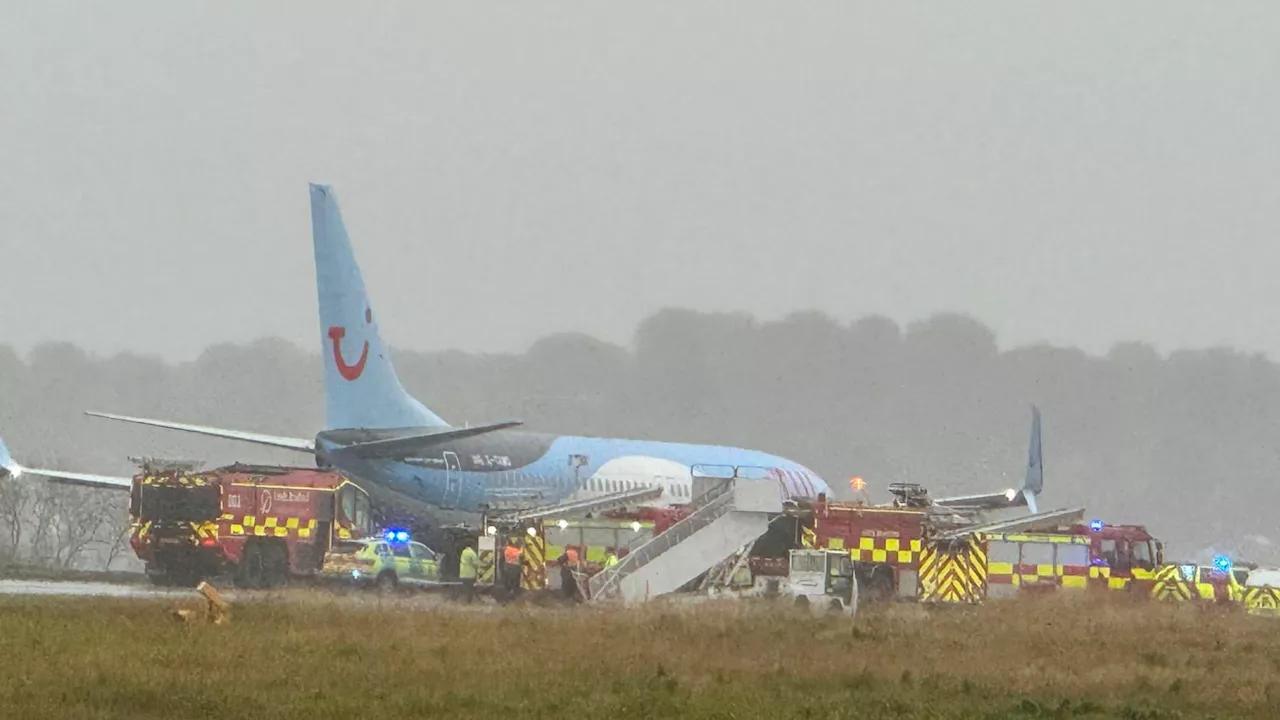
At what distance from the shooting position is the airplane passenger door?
4584 cm

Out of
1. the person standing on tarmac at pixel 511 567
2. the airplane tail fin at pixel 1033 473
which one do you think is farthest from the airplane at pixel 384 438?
the airplane tail fin at pixel 1033 473

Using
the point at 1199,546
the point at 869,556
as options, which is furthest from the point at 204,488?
the point at 1199,546

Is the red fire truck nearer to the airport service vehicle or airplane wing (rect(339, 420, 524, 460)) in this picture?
airplane wing (rect(339, 420, 524, 460))

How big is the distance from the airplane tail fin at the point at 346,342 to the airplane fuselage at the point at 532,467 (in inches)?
23.7

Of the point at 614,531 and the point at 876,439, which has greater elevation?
the point at 876,439

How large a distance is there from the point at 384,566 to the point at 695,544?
9.17 meters

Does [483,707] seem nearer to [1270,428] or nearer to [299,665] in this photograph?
[299,665]

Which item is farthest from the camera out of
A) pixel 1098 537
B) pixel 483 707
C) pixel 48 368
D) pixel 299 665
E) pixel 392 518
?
pixel 48 368

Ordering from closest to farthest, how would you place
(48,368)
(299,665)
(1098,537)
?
(299,665) → (1098,537) → (48,368)

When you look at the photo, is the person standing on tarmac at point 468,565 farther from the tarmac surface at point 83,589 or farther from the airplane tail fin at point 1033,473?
the airplane tail fin at point 1033,473

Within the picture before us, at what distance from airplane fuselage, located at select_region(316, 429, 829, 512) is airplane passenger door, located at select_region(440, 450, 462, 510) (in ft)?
0.08

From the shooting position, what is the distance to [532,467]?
158 ft

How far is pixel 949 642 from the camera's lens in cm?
2669

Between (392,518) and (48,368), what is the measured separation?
1973 inches
